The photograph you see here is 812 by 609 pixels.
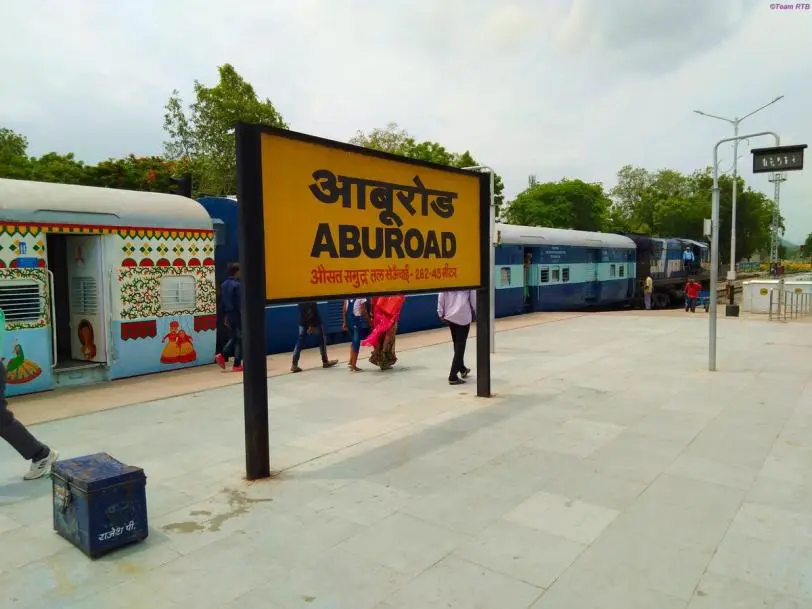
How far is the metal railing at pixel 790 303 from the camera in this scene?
18219mm

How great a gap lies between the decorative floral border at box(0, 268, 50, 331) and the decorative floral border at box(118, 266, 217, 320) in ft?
3.43

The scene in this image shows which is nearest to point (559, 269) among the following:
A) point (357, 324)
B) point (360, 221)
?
point (357, 324)

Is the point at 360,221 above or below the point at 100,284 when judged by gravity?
above

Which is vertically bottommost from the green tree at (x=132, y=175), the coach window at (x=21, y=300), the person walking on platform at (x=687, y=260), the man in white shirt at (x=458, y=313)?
the man in white shirt at (x=458, y=313)

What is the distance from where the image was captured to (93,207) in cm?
873

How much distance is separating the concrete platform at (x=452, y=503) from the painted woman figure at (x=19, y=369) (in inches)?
70.0

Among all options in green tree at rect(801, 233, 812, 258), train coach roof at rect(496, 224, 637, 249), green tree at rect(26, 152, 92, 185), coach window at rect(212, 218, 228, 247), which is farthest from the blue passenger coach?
green tree at rect(801, 233, 812, 258)

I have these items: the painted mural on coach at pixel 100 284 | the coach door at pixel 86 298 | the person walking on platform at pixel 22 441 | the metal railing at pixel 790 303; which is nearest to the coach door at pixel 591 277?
the metal railing at pixel 790 303

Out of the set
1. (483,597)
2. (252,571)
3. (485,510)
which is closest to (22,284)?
(252,571)

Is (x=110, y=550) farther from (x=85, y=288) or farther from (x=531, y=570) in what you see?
(x=85, y=288)

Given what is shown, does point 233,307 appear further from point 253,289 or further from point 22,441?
point 253,289

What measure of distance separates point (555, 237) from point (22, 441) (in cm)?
1923

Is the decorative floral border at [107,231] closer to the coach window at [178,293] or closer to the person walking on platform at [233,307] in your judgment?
the coach window at [178,293]

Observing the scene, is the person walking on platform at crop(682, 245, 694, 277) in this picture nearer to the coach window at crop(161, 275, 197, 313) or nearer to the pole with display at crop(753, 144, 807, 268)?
the pole with display at crop(753, 144, 807, 268)
